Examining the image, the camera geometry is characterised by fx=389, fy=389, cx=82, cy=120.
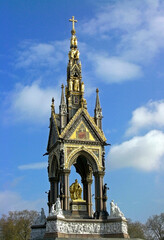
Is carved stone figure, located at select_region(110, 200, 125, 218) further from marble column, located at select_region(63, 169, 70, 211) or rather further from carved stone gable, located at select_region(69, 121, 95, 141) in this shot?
carved stone gable, located at select_region(69, 121, 95, 141)

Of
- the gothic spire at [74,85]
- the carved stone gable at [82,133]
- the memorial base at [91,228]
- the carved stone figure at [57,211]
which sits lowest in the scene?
the memorial base at [91,228]

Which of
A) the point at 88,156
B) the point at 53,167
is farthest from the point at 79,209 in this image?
the point at 53,167

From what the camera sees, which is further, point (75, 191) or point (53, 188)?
point (53, 188)

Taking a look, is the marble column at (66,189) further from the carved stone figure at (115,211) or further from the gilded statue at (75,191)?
the carved stone figure at (115,211)

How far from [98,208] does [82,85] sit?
9.61 m

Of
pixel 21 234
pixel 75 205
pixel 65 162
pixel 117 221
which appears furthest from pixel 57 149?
pixel 21 234

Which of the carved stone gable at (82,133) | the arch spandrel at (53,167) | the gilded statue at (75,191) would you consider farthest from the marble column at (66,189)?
the arch spandrel at (53,167)

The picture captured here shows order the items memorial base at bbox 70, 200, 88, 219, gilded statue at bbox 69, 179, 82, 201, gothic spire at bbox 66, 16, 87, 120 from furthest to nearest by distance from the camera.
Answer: gothic spire at bbox 66, 16, 87, 120
gilded statue at bbox 69, 179, 82, 201
memorial base at bbox 70, 200, 88, 219

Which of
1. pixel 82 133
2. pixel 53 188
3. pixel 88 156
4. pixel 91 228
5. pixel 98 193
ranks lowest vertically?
pixel 91 228

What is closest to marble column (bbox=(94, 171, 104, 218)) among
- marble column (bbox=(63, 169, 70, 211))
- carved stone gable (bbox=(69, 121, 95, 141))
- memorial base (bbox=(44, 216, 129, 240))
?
memorial base (bbox=(44, 216, 129, 240))

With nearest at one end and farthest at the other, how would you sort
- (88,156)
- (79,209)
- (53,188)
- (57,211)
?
(57,211), (79,209), (88,156), (53,188)

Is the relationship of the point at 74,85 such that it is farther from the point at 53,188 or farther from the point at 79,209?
the point at 79,209

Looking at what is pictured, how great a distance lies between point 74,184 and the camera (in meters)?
28.9

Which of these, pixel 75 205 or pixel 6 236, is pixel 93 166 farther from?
pixel 6 236
